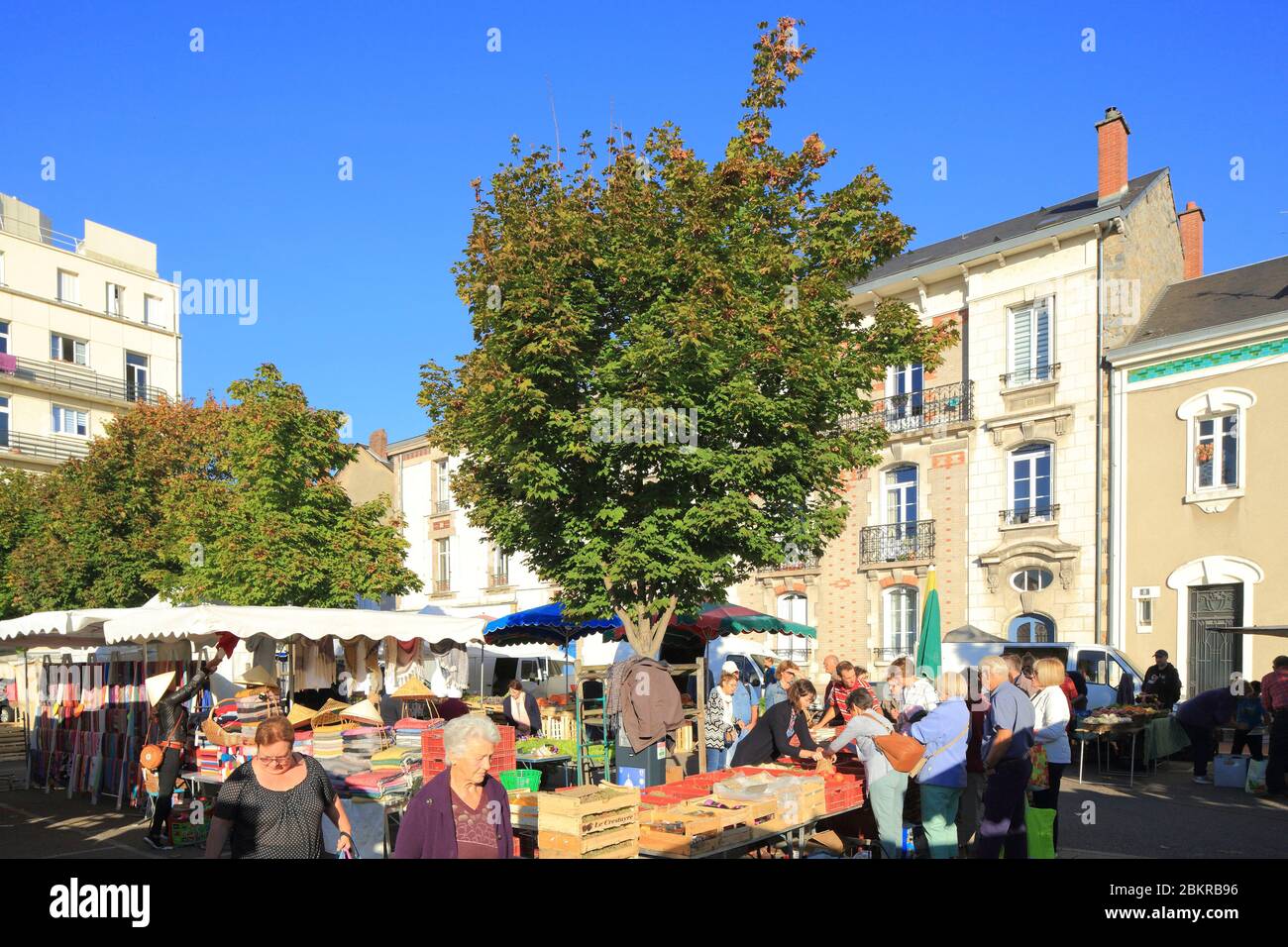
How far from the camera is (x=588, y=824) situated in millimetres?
6691

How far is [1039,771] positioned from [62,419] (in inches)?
1713

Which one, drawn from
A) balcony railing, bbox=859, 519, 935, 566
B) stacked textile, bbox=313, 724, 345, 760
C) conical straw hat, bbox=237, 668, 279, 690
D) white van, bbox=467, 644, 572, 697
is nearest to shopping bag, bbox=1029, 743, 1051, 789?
stacked textile, bbox=313, 724, 345, 760

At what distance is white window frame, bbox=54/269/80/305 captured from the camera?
145 ft

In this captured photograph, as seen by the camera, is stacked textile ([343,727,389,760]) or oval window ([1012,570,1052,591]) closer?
stacked textile ([343,727,389,760])

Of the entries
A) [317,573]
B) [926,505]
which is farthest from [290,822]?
[926,505]

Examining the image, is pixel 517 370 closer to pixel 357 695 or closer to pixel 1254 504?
pixel 357 695

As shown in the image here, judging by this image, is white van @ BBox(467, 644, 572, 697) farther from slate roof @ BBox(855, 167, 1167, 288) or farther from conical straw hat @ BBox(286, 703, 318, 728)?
conical straw hat @ BBox(286, 703, 318, 728)

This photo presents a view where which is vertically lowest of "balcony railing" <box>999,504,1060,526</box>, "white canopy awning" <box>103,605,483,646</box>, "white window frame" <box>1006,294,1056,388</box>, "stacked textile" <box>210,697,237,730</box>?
"stacked textile" <box>210,697,237,730</box>

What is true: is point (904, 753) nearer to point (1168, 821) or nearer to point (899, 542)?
point (1168, 821)

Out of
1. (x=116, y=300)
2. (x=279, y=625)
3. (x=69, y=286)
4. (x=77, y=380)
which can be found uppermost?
(x=69, y=286)

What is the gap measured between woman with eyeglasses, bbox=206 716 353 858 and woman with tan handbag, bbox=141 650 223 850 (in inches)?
232

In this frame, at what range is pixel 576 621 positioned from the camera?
16562 millimetres

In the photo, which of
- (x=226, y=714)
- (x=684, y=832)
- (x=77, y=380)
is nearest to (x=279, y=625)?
(x=226, y=714)
